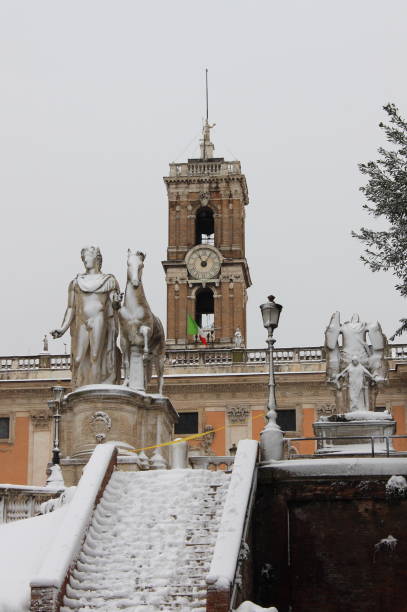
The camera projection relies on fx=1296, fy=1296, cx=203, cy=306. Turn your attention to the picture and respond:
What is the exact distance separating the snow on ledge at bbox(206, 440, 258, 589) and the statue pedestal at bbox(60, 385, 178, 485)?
515 cm

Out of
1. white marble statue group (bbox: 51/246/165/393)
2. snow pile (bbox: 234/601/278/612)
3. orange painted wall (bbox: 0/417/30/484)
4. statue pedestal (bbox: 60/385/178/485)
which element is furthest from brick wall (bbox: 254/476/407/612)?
orange painted wall (bbox: 0/417/30/484)

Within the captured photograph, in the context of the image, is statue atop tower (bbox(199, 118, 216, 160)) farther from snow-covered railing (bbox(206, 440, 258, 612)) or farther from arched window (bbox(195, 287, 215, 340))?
snow-covered railing (bbox(206, 440, 258, 612))

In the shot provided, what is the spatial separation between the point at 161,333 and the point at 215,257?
40922 millimetres

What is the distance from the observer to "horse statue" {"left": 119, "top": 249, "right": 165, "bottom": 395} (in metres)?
27.8

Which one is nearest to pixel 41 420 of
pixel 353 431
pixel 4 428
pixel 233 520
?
pixel 4 428

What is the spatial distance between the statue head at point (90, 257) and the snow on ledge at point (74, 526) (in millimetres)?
6641

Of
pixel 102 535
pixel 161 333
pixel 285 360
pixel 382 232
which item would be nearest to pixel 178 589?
pixel 102 535

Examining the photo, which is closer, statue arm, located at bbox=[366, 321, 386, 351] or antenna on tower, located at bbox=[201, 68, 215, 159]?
statue arm, located at bbox=[366, 321, 386, 351]

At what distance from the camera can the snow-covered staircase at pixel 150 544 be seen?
1802cm

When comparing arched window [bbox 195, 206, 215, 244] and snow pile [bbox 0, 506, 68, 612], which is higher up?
arched window [bbox 195, 206, 215, 244]

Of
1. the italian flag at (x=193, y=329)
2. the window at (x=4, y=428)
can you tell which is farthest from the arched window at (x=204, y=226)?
the window at (x=4, y=428)

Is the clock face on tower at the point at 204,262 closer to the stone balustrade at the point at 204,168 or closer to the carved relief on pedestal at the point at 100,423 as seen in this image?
the stone balustrade at the point at 204,168

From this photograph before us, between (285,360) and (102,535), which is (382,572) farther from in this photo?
(285,360)

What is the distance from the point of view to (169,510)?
21.0 m
